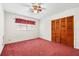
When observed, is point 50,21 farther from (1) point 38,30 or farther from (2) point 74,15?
(2) point 74,15

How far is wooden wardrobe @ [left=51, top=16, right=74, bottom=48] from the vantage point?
386 centimetres

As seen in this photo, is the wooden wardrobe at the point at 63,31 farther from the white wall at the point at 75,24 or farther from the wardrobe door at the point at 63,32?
the white wall at the point at 75,24

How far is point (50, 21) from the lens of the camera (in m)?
5.69

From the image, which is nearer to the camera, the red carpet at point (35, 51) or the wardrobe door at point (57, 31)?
the red carpet at point (35, 51)

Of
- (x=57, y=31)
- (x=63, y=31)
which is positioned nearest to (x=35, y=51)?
(x=63, y=31)

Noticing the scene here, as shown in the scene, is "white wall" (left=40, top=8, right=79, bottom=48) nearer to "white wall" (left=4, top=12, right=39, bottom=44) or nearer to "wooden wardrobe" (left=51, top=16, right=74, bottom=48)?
"wooden wardrobe" (left=51, top=16, right=74, bottom=48)

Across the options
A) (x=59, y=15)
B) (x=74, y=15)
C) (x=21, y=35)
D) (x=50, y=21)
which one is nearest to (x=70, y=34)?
(x=74, y=15)

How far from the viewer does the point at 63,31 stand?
4.42 meters

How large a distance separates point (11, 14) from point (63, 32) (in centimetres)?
296

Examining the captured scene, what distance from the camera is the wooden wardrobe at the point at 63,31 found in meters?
3.86

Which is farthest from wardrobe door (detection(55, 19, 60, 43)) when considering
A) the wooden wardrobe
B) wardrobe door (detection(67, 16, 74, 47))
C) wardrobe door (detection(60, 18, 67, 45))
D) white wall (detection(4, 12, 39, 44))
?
white wall (detection(4, 12, 39, 44))

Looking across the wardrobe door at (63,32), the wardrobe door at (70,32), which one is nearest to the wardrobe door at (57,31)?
the wardrobe door at (63,32)

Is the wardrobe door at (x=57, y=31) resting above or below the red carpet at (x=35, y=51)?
above

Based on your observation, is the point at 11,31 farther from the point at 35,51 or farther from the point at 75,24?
the point at 75,24
